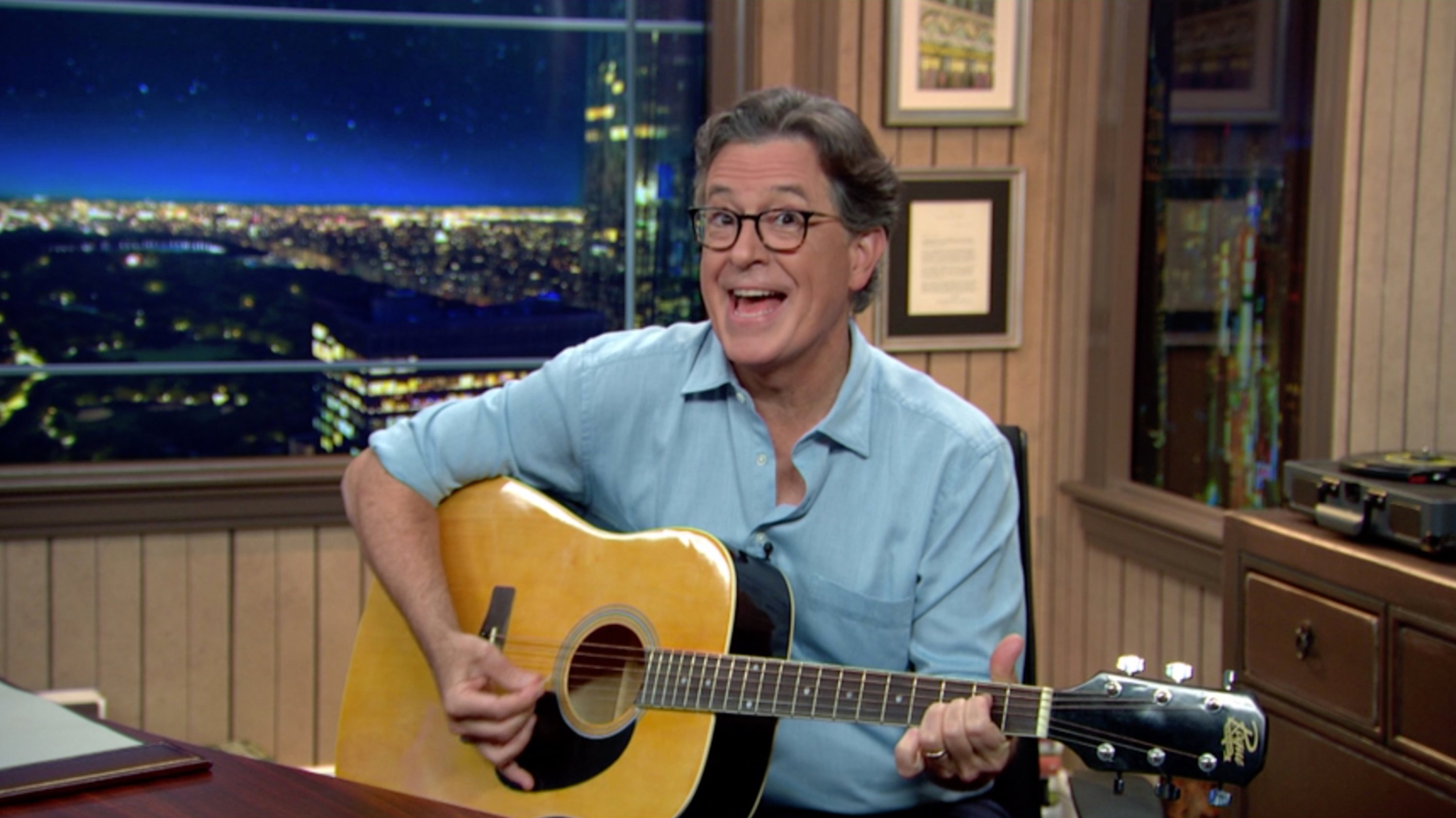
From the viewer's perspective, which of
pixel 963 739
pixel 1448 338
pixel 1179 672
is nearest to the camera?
pixel 1179 672

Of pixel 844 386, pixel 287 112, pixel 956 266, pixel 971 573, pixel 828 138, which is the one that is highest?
pixel 287 112

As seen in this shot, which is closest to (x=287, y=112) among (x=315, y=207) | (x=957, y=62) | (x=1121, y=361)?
(x=315, y=207)

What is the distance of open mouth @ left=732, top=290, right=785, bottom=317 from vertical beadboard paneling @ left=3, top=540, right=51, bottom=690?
191 centimetres

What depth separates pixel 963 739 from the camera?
1.41 metres

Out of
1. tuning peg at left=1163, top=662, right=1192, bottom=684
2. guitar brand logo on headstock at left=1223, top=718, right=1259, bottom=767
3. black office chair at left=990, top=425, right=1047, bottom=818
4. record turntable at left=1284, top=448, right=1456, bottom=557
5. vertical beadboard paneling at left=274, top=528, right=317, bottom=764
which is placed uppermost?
record turntable at left=1284, top=448, right=1456, bottom=557

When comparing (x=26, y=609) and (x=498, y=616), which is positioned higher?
(x=498, y=616)

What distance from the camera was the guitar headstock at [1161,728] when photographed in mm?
1252

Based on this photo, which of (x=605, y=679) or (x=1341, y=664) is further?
(x=1341, y=664)

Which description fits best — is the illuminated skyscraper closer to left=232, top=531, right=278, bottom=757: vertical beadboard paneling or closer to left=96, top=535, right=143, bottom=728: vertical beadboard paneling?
left=232, top=531, right=278, bottom=757: vertical beadboard paneling

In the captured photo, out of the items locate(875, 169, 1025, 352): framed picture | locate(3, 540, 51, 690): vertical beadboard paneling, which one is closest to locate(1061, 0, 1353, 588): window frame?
locate(875, 169, 1025, 352): framed picture

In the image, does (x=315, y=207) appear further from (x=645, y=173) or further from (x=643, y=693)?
(x=643, y=693)

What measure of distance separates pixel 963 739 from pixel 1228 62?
190cm

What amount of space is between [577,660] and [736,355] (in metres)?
0.44

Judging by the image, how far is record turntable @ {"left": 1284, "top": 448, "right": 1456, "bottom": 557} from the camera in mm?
1843
